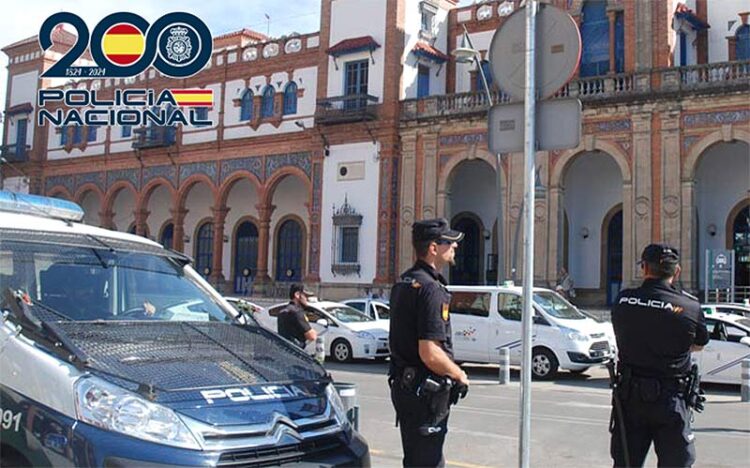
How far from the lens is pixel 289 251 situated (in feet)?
123

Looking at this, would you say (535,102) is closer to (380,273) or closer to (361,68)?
(380,273)

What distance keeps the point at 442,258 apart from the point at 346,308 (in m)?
15.2

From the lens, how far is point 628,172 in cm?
2645

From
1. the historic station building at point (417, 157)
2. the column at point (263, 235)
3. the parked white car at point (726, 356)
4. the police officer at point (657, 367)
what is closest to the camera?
the police officer at point (657, 367)

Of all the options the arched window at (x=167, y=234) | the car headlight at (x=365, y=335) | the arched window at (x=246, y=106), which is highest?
the arched window at (x=246, y=106)

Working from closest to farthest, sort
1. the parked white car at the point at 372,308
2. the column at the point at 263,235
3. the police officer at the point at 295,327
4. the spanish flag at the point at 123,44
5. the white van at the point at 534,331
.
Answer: the police officer at the point at 295,327 → the white van at the point at 534,331 → the spanish flag at the point at 123,44 → the parked white car at the point at 372,308 → the column at the point at 263,235

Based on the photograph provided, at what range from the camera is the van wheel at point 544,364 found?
16.1m

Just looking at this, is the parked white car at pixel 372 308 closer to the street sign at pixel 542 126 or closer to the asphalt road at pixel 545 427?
the asphalt road at pixel 545 427

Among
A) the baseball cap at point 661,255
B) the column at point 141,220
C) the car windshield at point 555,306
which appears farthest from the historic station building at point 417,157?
the baseball cap at point 661,255

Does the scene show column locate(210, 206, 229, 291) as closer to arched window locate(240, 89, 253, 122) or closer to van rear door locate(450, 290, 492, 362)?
arched window locate(240, 89, 253, 122)

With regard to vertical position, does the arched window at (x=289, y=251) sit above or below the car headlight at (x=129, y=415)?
above

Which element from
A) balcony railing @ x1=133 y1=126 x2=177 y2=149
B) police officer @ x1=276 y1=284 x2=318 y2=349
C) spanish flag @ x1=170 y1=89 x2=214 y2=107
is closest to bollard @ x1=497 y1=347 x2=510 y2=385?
police officer @ x1=276 y1=284 x2=318 y2=349

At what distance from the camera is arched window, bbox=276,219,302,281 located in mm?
36594

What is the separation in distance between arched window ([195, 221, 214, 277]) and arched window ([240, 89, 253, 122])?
20.4 ft
